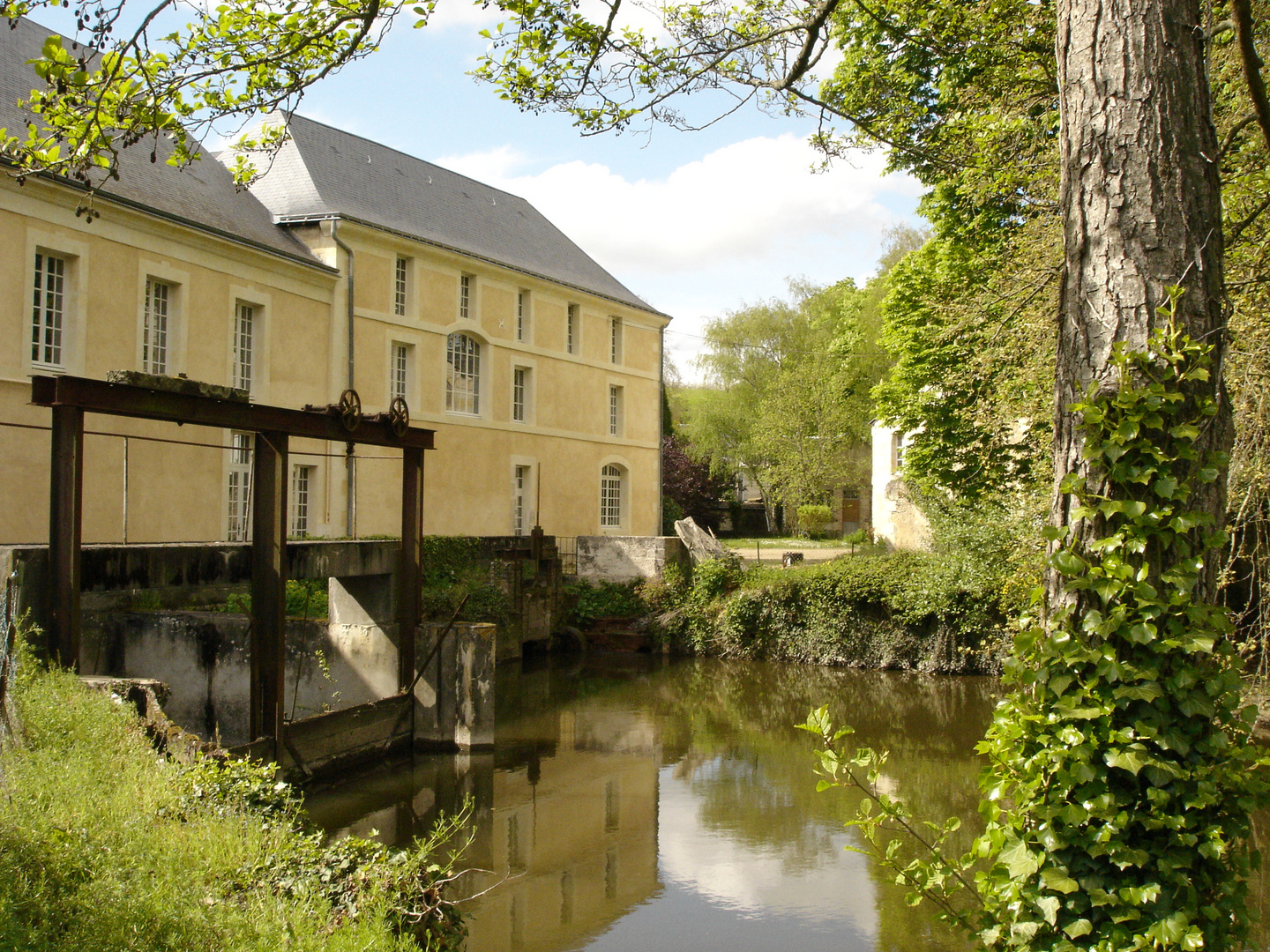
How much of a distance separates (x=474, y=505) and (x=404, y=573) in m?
10.1

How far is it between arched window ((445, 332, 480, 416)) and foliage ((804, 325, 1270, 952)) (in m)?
19.9

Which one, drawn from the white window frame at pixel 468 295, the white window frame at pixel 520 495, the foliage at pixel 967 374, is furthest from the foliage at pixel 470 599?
the foliage at pixel 967 374

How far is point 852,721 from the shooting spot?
14945mm

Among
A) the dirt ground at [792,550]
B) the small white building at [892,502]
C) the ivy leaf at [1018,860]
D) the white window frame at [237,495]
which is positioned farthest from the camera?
the small white building at [892,502]

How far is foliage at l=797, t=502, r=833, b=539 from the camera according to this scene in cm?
3631

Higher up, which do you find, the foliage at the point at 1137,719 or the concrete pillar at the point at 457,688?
the foliage at the point at 1137,719

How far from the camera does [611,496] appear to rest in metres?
27.6

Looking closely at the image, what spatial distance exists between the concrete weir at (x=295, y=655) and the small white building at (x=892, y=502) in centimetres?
1693

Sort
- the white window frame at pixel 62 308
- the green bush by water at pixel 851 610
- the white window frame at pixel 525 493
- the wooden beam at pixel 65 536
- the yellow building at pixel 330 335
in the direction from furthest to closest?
the white window frame at pixel 525 493
the green bush by water at pixel 851 610
the yellow building at pixel 330 335
the white window frame at pixel 62 308
the wooden beam at pixel 65 536

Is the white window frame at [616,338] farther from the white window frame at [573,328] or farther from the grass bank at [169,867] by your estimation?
the grass bank at [169,867]

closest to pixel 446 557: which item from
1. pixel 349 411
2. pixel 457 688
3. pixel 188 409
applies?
pixel 457 688

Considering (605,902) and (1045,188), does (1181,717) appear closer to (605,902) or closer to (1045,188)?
(605,902)

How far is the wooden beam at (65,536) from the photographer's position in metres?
8.16

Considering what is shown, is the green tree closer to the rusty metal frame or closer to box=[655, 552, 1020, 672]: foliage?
box=[655, 552, 1020, 672]: foliage
